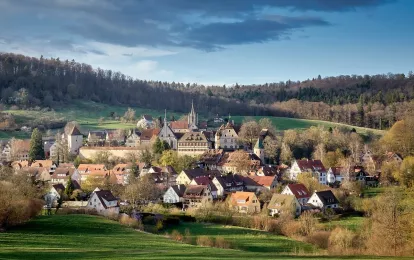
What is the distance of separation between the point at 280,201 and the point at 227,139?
33.4 meters

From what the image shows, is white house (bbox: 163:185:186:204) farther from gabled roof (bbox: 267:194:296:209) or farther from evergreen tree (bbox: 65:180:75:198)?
gabled roof (bbox: 267:194:296:209)

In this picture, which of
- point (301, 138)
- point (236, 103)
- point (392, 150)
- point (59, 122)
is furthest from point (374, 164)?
point (236, 103)

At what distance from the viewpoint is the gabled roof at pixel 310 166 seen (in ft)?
237

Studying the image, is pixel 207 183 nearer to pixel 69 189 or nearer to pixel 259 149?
pixel 69 189

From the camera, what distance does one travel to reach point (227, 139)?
3450 inches

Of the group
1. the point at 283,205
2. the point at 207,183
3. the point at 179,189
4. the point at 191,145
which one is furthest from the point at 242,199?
the point at 191,145

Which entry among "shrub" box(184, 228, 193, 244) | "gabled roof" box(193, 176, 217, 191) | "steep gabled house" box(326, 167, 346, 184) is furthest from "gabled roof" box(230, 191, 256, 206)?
"steep gabled house" box(326, 167, 346, 184)

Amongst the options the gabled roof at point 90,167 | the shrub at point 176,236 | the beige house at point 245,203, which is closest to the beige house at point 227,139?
the gabled roof at point 90,167

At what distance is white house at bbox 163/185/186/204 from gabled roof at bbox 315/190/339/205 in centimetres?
1578

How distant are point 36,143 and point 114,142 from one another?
16.9 metres

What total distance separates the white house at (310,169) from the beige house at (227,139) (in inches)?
618

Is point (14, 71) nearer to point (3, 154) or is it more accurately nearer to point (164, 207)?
point (3, 154)

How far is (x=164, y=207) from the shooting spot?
5794cm

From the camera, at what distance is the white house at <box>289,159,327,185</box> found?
7181 cm
